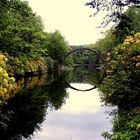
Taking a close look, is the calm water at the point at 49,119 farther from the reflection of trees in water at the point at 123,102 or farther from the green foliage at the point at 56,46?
the green foliage at the point at 56,46

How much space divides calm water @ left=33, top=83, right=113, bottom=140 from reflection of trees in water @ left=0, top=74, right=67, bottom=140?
0.53 m

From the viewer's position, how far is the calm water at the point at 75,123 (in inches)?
812

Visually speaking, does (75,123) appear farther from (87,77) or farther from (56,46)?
(56,46)

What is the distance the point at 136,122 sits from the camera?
15359 mm

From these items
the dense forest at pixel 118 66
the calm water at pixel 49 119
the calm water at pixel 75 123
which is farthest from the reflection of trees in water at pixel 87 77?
the calm water at pixel 75 123

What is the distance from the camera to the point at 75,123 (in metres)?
25.1

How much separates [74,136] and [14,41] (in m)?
15.6

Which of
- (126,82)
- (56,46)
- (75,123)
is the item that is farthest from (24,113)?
(56,46)

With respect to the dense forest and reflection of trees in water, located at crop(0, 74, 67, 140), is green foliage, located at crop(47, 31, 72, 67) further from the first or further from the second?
reflection of trees in water, located at crop(0, 74, 67, 140)

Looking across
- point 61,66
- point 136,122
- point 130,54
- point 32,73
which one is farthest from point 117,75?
point 61,66

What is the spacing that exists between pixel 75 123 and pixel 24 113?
121 inches

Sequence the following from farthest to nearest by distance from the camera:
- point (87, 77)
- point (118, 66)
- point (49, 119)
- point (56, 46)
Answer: point (56, 46)
point (87, 77)
point (49, 119)
point (118, 66)

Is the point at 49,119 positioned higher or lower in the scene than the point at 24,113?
lower

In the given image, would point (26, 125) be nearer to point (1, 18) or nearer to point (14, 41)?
point (1, 18)
